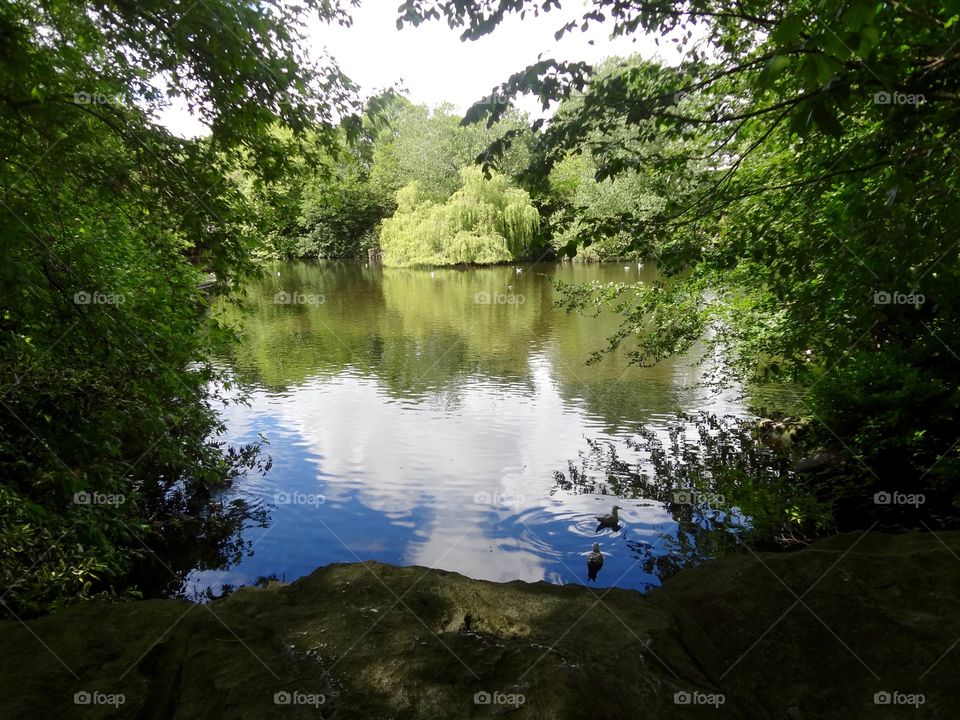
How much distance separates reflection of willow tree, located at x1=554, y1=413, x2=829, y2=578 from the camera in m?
5.69

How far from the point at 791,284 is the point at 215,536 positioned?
703 cm

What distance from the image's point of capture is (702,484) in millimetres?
7234

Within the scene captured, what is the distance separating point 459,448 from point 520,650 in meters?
7.54

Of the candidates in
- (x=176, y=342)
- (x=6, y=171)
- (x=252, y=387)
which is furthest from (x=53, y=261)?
(x=252, y=387)

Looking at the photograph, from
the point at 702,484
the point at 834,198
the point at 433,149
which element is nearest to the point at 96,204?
the point at 834,198

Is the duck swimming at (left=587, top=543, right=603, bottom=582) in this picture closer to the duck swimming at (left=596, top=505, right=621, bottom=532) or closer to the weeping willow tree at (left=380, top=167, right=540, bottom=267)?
the duck swimming at (left=596, top=505, right=621, bottom=532)

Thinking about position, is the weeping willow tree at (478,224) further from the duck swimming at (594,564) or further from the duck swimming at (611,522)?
the duck swimming at (594,564)

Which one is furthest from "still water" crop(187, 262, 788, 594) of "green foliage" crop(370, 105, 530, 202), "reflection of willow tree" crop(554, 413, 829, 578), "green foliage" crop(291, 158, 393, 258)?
"green foliage" crop(291, 158, 393, 258)

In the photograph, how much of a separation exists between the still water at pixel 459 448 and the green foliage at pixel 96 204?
112 cm

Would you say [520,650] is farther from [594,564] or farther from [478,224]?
[478,224]

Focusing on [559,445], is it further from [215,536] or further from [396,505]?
[215,536]

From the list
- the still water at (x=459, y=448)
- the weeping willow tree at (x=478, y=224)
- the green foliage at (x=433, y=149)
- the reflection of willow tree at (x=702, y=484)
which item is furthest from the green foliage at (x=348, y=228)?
the reflection of willow tree at (x=702, y=484)

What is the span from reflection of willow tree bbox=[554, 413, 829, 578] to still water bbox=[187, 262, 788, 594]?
0.15ft

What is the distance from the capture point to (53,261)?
4.17 meters
